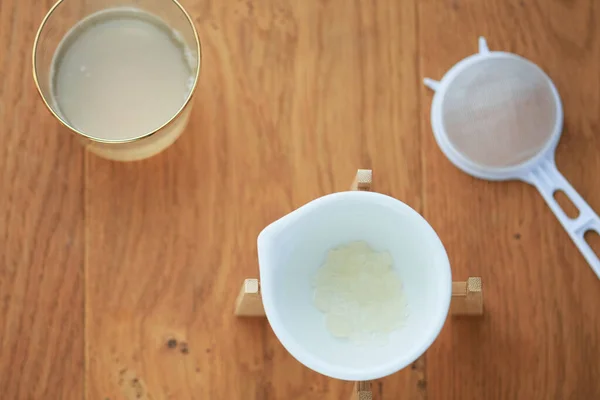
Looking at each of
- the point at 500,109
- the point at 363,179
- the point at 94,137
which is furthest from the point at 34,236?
the point at 500,109

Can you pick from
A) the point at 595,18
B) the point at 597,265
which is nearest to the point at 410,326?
the point at 597,265

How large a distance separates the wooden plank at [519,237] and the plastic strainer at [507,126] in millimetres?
12

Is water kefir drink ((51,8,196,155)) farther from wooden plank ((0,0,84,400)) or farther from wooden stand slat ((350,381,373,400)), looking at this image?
wooden stand slat ((350,381,373,400))

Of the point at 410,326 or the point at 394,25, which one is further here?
the point at 394,25

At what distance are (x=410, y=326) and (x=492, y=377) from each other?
0.16 meters

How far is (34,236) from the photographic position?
704 millimetres

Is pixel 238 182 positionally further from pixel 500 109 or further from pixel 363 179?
pixel 500 109

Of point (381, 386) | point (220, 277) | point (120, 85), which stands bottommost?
point (381, 386)

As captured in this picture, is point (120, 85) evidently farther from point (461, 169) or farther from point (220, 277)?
point (461, 169)

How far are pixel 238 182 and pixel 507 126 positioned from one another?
0.85ft

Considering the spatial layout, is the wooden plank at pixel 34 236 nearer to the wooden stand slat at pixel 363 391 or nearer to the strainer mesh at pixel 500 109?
the wooden stand slat at pixel 363 391

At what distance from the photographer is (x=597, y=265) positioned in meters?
0.72

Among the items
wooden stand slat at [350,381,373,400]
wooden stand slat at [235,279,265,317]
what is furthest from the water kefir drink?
wooden stand slat at [350,381,373,400]

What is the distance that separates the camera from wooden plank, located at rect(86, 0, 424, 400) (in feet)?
2.30
